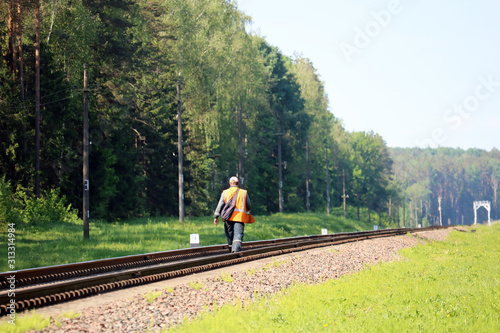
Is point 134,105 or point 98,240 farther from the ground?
point 134,105

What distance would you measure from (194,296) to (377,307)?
285cm

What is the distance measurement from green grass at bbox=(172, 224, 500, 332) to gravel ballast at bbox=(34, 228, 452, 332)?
456 millimetres

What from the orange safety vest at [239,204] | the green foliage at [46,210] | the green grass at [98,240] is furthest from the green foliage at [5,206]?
the orange safety vest at [239,204]

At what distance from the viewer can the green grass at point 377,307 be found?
680 cm

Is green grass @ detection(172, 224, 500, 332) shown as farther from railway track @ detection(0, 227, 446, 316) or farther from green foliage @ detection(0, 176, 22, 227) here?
green foliage @ detection(0, 176, 22, 227)

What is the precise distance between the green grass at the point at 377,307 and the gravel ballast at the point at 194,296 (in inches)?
17.9

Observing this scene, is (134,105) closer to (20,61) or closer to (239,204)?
(20,61)

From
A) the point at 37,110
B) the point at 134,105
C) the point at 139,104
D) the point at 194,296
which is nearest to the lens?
the point at 194,296

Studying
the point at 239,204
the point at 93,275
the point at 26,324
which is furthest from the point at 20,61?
the point at 26,324

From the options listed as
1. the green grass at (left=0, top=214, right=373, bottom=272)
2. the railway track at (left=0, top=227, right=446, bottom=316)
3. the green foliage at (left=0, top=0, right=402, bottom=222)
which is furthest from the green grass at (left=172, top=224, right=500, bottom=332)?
the green foliage at (left=0, top=0, right=402, bottom=222)

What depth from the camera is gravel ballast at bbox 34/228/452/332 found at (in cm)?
650

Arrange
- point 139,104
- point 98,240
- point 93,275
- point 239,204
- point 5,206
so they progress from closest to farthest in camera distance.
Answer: point 93,275, point 239,204, point 98,240, point 5,206, point 139,104

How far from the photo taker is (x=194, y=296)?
851cm

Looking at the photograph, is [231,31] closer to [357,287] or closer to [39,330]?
[357,287]
